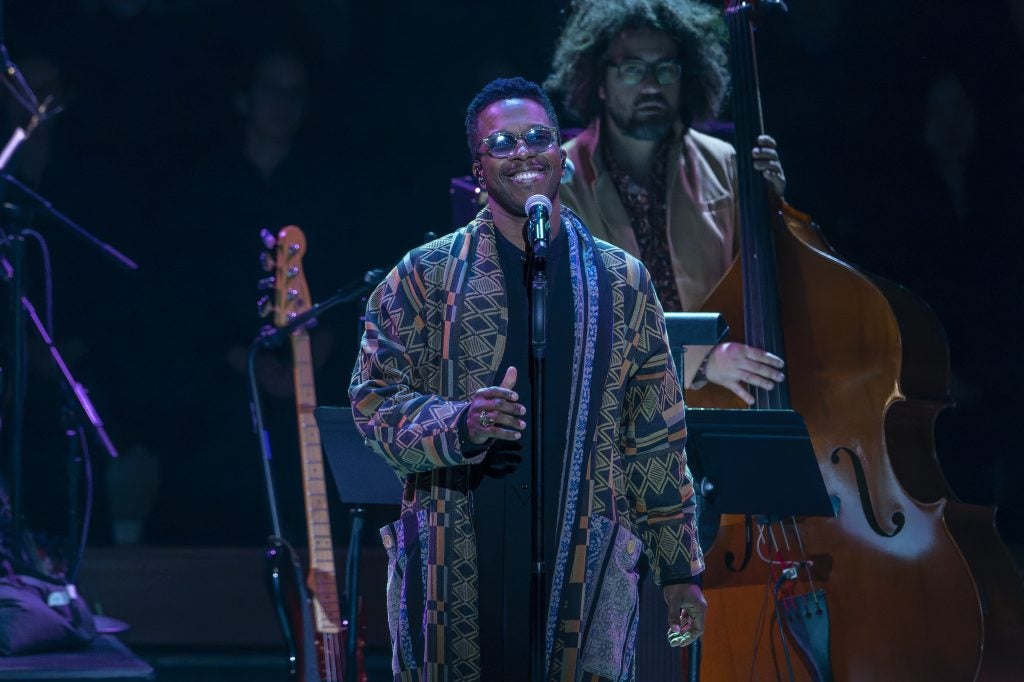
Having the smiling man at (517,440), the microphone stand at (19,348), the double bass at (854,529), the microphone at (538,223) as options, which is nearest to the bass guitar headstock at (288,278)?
the microphone stand at (19,348)

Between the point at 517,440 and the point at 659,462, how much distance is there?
1.03ft

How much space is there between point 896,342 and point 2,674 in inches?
121

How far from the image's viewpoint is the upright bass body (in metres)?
3.46

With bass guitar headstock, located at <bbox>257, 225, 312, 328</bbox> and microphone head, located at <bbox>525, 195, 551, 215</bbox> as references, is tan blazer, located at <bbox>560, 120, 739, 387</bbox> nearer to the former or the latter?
bass guitar headstock, located at <bbox>257, 225, 312, 328</bbox>

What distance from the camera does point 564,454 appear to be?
2.48 meters

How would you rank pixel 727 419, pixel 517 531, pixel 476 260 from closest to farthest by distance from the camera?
pixel 517 531 → pixel 476 260 → pixel 727 419

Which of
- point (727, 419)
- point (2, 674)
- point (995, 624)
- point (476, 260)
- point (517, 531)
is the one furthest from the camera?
point (2, 674)

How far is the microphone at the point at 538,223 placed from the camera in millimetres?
2311

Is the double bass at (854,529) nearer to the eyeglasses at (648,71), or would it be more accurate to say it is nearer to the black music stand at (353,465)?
the eyeglasses at (648,71)

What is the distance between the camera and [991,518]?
3596mm

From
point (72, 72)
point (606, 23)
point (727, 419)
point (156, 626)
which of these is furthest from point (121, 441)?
point (727, 419)

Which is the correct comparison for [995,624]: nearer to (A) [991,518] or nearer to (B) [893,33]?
(A) [991,518]

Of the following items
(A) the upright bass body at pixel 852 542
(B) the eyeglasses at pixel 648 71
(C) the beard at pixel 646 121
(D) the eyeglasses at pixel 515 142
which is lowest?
(A) the upright bass body at pixel 852 542

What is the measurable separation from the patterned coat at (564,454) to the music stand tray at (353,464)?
77 centimetres
